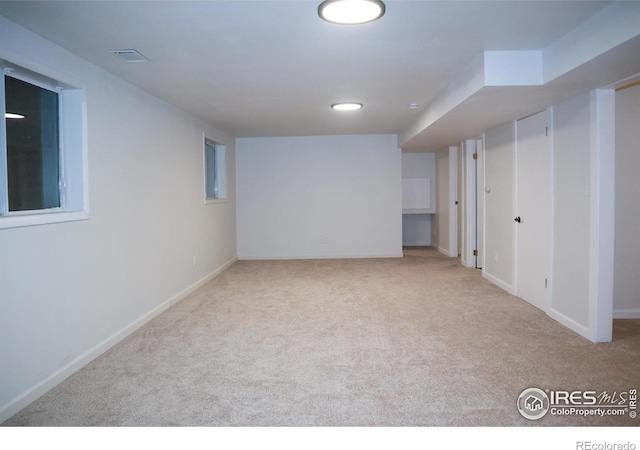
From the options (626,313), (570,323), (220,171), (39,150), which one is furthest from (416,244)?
(39,150)

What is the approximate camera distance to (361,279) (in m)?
6.32

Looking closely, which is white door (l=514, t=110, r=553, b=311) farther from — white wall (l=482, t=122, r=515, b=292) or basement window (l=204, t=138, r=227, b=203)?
basement window (l=204, t=138, r=227, b=203)

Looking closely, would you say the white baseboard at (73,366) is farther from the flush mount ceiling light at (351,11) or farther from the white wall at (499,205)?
the white wall at (499,205)

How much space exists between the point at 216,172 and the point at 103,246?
159 inches

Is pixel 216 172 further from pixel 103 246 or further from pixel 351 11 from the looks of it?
pixel 351 11

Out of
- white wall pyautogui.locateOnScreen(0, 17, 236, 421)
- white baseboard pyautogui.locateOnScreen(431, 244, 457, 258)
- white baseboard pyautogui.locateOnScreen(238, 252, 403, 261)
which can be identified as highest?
white wall pyautogui.locateOnScreen(0, 17, 236, 421)

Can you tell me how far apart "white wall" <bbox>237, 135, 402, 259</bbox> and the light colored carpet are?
125 inches

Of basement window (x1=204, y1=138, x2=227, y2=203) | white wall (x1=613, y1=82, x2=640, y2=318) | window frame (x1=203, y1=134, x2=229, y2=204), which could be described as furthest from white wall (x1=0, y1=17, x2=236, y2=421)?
white wall (x1=613, y1=82, x2=640, y2=318)

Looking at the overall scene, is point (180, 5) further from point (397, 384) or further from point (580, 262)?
point (580, 262)

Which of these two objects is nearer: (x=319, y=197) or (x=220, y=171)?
(x=220, y=171)

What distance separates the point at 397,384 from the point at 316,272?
13.5 feet

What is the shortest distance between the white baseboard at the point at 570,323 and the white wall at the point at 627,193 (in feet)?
2.04

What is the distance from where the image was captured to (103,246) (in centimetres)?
360

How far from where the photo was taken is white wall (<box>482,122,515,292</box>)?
5.36 metres
